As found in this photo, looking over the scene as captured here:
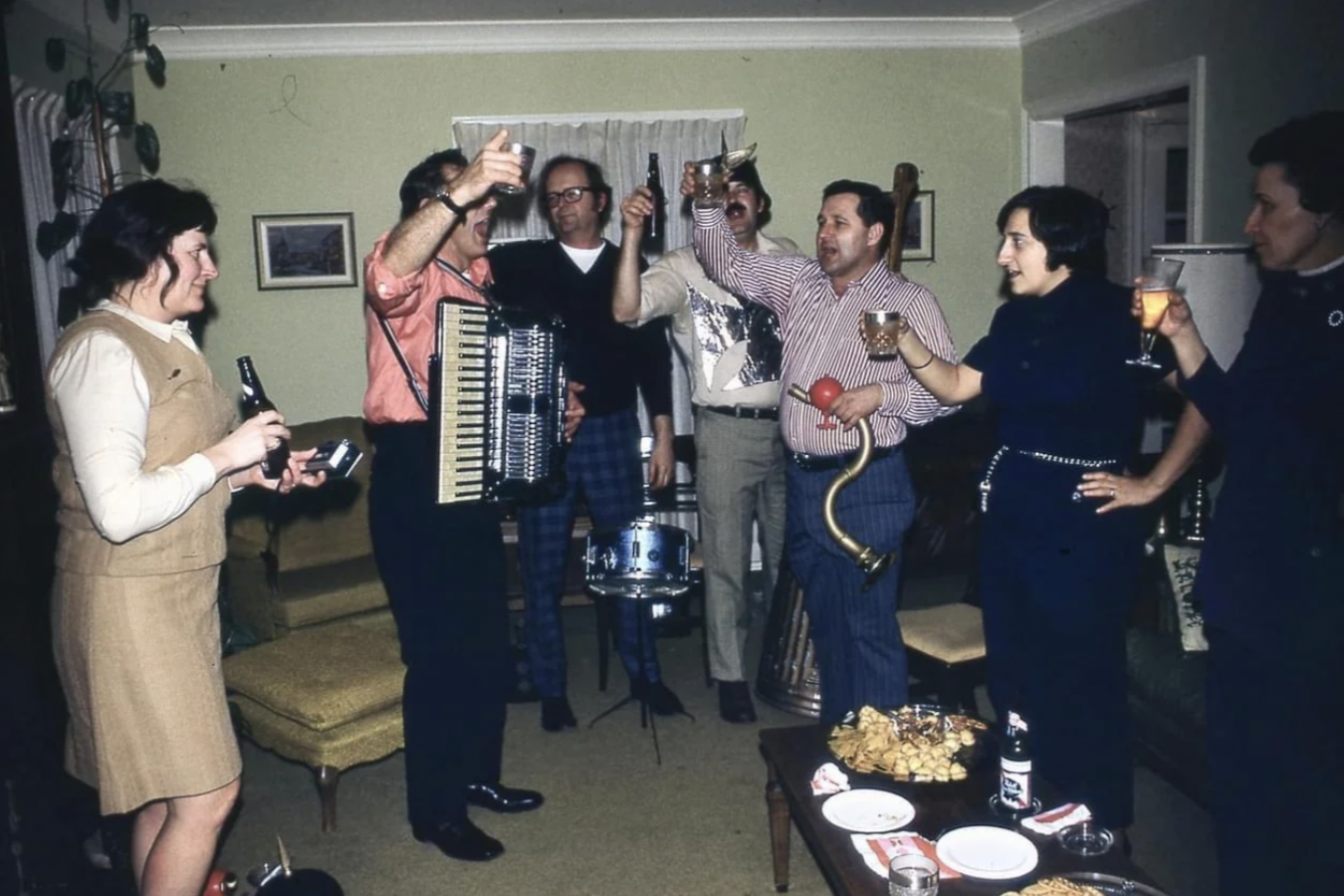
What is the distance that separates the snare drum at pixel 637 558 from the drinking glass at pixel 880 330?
125cm

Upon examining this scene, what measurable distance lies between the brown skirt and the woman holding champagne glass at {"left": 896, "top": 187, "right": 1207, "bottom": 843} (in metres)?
1.77

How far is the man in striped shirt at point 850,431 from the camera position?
10.3 feet

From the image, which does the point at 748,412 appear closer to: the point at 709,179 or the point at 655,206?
the point at 655,206

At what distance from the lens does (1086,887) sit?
75.7 inches

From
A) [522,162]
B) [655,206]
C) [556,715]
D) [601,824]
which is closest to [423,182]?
[522,162]

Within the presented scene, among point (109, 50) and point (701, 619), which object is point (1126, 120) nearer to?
point (701, 619)

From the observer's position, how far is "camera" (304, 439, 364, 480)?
7.86 feet

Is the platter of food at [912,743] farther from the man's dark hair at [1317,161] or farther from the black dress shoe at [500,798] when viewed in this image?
the man's dark hair at [1317,161]

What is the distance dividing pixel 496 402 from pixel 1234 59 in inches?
127

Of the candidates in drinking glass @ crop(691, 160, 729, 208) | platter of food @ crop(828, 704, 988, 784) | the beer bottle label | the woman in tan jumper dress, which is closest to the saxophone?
platter of food @ crop(828, 704, 988, 784)

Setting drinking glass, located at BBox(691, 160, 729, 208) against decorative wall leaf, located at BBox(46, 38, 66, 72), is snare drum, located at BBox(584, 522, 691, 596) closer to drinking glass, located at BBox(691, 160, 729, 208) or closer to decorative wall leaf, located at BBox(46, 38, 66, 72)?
drinking glass, located at BBox(691, 160, 729, 208)

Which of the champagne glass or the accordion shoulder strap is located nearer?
the champagne glass

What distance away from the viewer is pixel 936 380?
9.55 feet

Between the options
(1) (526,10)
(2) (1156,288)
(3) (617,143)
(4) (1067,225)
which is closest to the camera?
(2) (1156,288)
